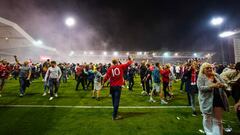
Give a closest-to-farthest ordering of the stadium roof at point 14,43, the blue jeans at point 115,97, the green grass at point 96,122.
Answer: the green grass at point 96,122
the blue jeans at point 115,97
the stadium roof at point 14,43

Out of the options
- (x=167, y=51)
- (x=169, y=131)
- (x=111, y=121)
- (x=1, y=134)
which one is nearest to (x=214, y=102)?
(x=169, y=131)

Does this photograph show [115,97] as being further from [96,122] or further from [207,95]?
[207,95]

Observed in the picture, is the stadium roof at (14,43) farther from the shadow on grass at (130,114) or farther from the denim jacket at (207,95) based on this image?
the denim jacket at (207,95)

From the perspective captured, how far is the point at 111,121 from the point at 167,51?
183 feet

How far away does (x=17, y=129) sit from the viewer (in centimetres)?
605

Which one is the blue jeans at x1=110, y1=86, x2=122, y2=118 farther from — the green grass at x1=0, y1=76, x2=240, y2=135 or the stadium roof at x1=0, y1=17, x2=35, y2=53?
the stadium roof at x1=0, y1=17, x2=35, y2=53

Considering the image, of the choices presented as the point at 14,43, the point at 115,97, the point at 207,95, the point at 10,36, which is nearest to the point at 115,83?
the point at 115,97

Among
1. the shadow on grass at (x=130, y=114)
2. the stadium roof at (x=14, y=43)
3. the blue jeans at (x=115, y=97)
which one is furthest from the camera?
the stadium roof at (x=14, y=43)

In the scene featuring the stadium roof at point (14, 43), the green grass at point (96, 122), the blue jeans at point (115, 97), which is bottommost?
the green grass at point (96, 122)

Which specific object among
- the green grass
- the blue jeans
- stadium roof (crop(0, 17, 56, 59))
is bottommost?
the green grass

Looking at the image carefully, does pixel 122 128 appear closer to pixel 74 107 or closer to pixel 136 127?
pixel 136 127

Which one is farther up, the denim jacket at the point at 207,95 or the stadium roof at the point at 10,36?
the stadium roof at the point at 10,36

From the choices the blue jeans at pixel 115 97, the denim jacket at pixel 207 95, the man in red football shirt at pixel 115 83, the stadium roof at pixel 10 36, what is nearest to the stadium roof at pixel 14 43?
the stadium roof at pixel 10 36

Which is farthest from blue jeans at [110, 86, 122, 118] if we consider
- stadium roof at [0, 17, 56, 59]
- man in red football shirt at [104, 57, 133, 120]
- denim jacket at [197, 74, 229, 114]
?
stadium roof at [0, 17, 56, 59]
